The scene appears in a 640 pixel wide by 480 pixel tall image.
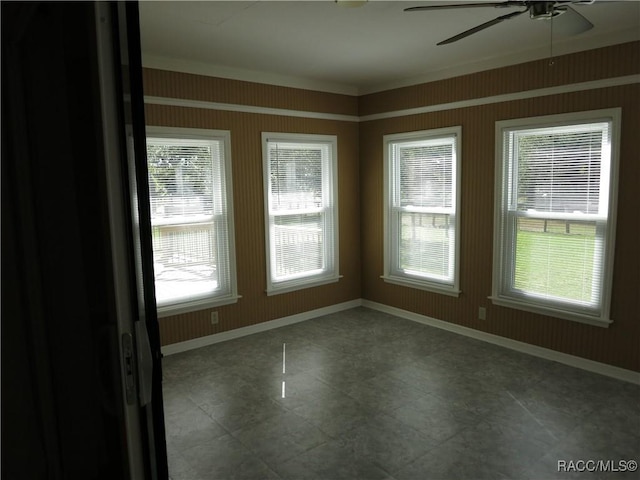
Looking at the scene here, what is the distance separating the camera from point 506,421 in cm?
307

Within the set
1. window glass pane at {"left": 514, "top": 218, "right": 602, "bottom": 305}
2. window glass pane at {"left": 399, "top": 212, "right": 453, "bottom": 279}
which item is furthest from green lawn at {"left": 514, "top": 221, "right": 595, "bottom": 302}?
window glass pane at {"left": 399, "top": 212, "right": 453, "bottom": 279}

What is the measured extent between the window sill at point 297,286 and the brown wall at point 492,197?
1.82ft

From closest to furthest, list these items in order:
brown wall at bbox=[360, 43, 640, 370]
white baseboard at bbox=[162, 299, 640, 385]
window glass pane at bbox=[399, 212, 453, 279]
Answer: brown wall at bbox=[360, 43, 640, 370], white baseboard at bbox=[162, 299, 640, 385], window glass pane at bbox=[399, 212, 453, 279]

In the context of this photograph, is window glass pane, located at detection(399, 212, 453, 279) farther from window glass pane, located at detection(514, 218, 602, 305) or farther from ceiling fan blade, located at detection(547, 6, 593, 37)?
ceiling fan blade, located at detection(547, 6, 593, 37)

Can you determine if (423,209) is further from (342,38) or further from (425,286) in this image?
(342,38)

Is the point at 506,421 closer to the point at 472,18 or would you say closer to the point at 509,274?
the point at 509,274

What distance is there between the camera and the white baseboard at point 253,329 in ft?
14.6

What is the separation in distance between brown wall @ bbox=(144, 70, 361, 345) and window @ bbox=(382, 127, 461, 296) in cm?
51

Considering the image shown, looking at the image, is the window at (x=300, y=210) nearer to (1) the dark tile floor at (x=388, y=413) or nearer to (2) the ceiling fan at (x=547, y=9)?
(1) the dark tile floor at (x=388, y=413)

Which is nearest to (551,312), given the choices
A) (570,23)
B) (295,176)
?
(570,23)

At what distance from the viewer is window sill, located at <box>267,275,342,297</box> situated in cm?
507

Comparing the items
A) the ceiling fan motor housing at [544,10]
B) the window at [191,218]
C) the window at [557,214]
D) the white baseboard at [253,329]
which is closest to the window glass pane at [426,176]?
the window at [557,214]

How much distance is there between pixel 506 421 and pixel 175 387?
8.08ft

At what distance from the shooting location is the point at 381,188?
549cm
